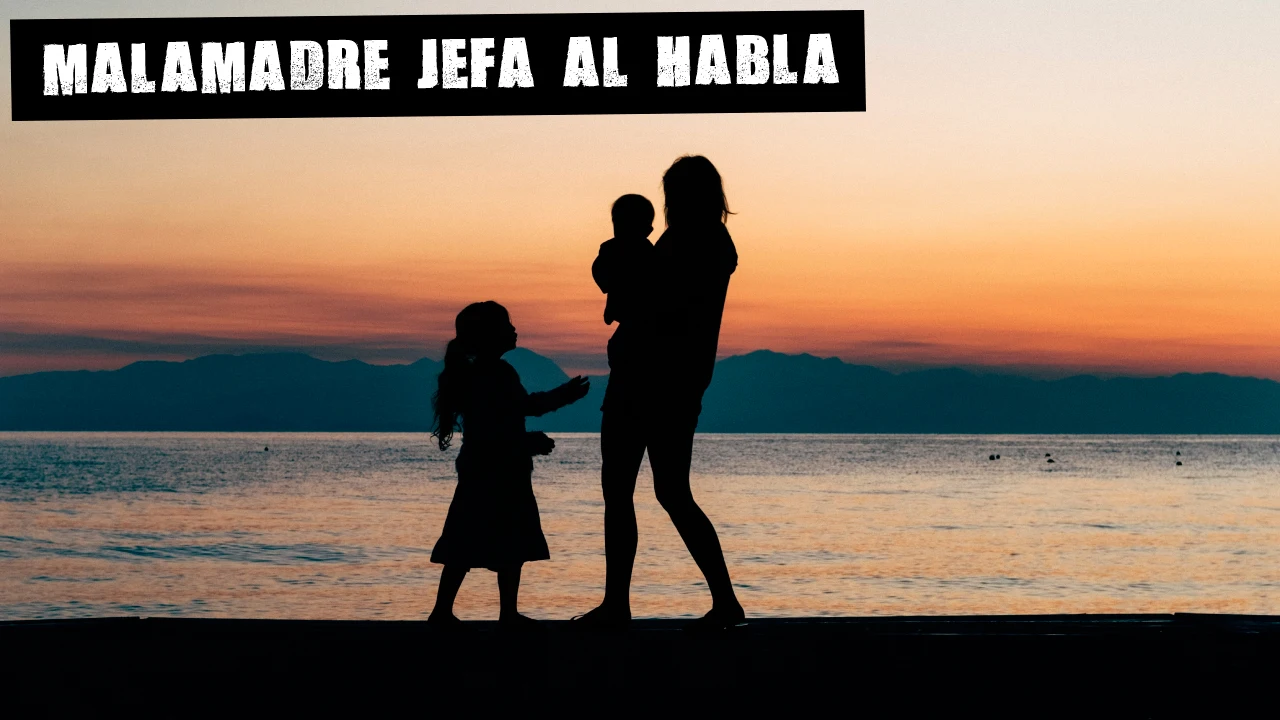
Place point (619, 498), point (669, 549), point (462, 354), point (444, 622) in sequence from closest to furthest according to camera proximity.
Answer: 1. point (619, 498)
2. point (444, 622)
3. point (462, 354)
4. point (669, 549)

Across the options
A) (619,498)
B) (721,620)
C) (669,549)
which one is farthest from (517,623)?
(669,549)

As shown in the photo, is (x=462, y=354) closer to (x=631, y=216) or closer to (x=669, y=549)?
(x=631, y=216)

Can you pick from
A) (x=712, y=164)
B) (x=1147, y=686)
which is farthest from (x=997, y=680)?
(x=712, y=164)

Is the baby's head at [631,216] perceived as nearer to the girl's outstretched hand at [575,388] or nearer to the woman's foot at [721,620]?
the girl's outstretched hand at [575,388]

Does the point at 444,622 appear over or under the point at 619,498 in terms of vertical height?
under

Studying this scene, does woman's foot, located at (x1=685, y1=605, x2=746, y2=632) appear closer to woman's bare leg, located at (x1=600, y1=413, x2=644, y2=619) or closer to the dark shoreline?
the dark shoreline

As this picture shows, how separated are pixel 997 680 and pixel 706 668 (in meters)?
0.86

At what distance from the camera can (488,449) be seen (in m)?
5.62

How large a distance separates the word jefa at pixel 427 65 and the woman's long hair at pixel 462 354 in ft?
5.06

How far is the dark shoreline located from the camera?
349cm

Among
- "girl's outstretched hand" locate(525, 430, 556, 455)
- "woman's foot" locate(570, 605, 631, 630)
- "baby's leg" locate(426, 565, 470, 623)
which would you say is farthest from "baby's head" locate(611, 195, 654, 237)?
"baby's leg" locate(426, 565, 470, 623)

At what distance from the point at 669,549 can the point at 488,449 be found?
23.7 metres

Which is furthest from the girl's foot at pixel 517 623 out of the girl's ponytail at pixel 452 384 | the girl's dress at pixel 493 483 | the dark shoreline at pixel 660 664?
the girl's ponytail at pixel 452 384

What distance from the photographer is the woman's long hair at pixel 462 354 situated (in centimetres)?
549
